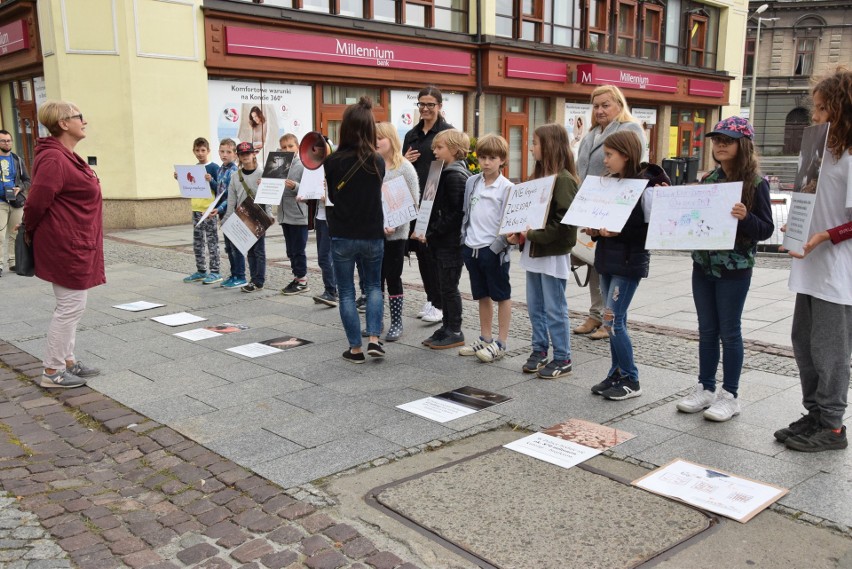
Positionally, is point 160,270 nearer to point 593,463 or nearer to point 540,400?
point 540,400

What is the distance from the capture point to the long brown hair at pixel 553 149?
5.20 metres

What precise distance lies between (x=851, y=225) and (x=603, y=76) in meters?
22.9

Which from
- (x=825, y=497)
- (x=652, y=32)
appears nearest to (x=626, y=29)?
(x=652, y=32)

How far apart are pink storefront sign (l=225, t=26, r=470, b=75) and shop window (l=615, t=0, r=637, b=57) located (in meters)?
8.11

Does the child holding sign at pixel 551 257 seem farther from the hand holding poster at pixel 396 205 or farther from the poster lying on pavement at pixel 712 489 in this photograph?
the poster lying on pavement at pixel 712 489

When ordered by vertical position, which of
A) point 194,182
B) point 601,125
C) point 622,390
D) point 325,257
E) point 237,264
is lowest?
point 622,390

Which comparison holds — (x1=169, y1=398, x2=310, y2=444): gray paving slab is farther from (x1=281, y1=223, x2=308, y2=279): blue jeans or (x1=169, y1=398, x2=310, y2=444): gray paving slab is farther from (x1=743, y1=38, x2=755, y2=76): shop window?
(x1=743, y1=38, x2=755, y2=76): shop window

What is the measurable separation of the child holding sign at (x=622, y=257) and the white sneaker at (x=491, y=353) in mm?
1057

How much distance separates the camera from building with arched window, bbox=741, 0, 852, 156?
51.5 metres

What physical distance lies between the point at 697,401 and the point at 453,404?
149 cm

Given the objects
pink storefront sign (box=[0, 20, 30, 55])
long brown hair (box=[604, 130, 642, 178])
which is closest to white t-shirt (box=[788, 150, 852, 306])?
long brown hair (box=[604, 130, 642, 178])

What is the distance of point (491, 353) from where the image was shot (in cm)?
582

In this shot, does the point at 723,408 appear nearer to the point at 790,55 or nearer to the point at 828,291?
the point at 828,291

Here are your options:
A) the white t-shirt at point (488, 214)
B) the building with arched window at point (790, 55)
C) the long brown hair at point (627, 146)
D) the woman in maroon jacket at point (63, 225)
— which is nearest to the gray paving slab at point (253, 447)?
the woman in maroon jacket at point (63, 225)
